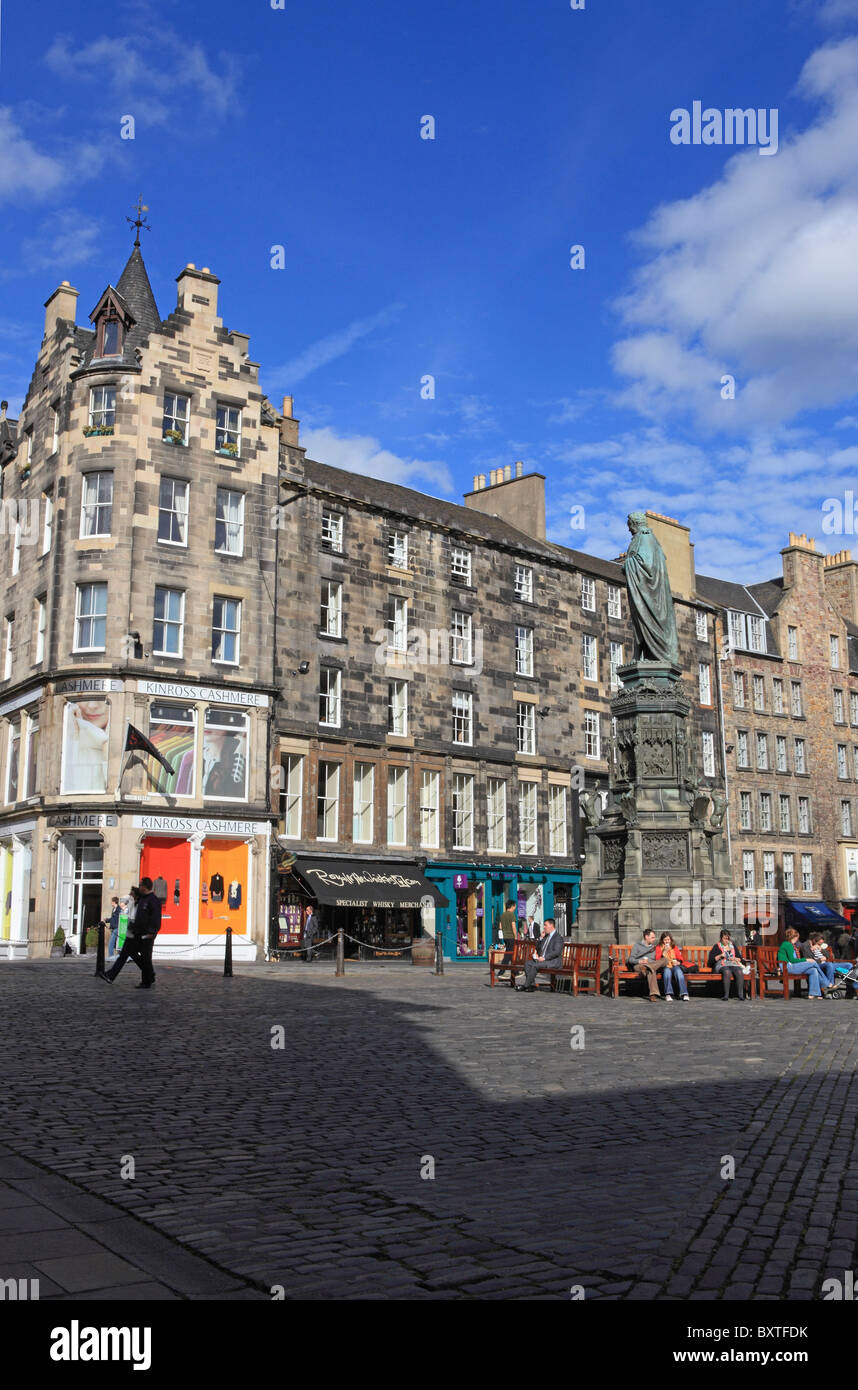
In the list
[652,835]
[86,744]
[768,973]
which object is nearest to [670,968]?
[768,973]

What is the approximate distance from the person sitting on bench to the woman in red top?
1.79 m

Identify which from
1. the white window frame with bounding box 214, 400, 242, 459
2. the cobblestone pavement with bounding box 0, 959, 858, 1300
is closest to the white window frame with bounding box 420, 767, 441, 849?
the white window frame with bounding box 214, 400, 242, 459

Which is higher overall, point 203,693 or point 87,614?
point 87,614

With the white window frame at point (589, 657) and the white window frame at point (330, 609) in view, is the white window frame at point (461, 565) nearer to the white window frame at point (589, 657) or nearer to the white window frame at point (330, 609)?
the white window frame at point (330, 609)

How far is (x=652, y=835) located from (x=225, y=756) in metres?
16.2

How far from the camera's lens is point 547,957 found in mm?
20344

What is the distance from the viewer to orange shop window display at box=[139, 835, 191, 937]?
107ft

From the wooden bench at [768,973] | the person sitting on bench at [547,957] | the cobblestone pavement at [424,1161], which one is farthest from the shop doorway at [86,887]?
the cobblestone pavement at [424,1161]

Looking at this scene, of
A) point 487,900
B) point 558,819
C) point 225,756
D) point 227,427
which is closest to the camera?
point 225,756

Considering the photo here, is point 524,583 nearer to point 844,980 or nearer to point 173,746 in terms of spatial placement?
point 173,746

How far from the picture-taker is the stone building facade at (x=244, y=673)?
107 ft

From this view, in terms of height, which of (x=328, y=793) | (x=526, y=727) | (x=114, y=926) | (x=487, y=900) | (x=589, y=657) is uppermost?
(x=589, y=657)

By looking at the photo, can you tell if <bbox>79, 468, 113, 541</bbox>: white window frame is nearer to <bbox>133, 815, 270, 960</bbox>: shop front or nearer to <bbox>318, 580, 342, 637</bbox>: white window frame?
<bbox>318, 580, 342, 637</bbox>: white window frame
